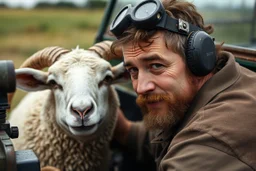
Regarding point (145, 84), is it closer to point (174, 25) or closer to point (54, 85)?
point (174, 25)

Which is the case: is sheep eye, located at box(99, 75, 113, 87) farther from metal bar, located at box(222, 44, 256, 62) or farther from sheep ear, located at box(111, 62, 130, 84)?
metal bar, located at box(222, 44, 256, 62)

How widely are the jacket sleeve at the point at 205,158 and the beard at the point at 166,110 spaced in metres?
0.35

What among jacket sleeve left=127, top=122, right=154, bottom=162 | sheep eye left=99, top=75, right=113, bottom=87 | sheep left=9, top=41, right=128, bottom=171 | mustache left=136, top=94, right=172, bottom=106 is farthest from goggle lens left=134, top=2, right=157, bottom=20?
jacket sleeve left=127, top=122, right=154, bottom=162

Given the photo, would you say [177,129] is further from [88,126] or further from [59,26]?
[59,26]

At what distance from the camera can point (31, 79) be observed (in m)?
3.54

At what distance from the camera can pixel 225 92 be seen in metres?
2.27

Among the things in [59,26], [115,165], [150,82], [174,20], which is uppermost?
[174,20]

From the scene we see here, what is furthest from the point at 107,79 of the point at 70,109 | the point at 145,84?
the point at 145,84

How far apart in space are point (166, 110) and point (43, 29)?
52.3ft

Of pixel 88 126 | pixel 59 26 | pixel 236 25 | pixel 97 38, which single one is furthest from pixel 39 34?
pixel 88 126

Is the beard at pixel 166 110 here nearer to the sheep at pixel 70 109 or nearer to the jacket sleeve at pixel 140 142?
the sheep at pixel 70 109

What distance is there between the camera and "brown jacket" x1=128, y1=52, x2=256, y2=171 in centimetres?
203

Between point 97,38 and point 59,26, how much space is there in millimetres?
14527

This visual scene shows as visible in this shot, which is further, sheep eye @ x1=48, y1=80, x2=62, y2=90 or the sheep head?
sheep eye @ x1=48, y1=80, x2=62, y2=90
